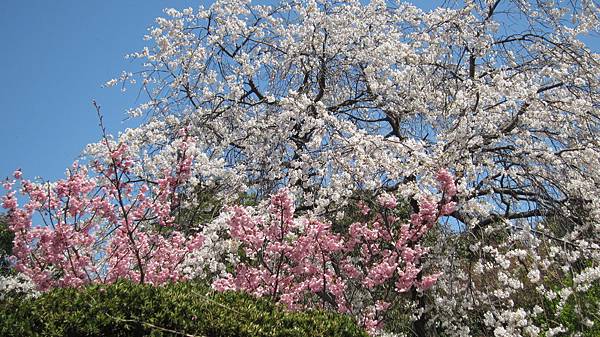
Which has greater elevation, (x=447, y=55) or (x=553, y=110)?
(x=447, y=55)

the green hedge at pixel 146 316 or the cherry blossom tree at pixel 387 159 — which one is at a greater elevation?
the cherry blossom tree at pixel 387 159

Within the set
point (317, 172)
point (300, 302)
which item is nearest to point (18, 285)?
point (300, 302)

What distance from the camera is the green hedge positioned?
284 cm

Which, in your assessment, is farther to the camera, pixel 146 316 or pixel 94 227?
pixel 94 227

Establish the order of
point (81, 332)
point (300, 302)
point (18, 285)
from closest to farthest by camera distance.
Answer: point (81, 332)
point (18, 285)
point (300, 302)

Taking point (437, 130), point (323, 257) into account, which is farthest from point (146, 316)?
point (437, 130)

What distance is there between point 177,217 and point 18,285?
162cm

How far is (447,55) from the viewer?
597 cm

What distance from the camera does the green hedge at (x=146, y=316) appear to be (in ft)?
9.33

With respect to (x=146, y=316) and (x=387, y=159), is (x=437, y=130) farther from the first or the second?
(x=146, y=316)

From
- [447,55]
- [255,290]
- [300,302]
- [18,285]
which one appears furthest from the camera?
[447,55]

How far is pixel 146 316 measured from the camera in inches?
113

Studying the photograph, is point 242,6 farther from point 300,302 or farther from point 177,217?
point 300,302

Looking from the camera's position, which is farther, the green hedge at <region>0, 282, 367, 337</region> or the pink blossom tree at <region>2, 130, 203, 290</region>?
the pink blossom tree at <region>2, 130, 203, 290</region>
